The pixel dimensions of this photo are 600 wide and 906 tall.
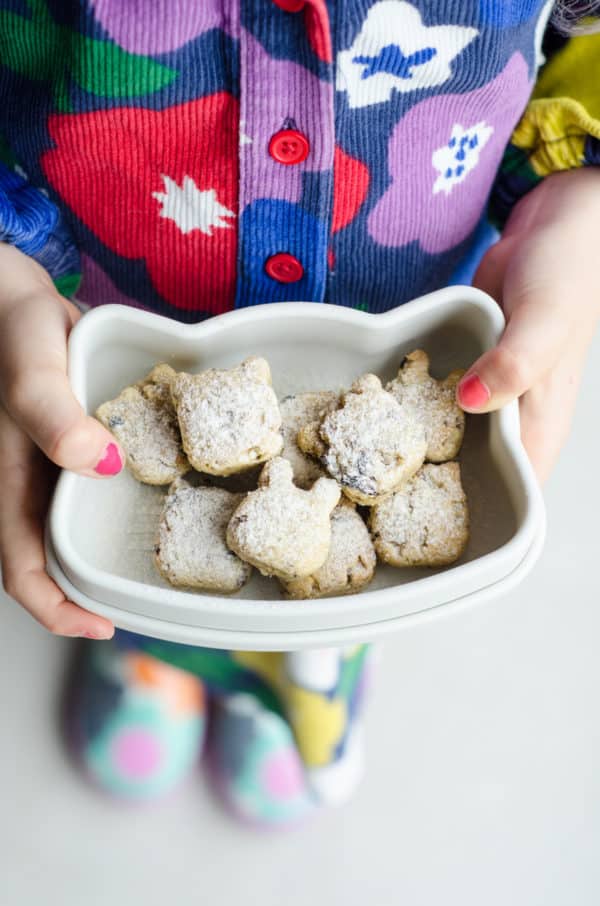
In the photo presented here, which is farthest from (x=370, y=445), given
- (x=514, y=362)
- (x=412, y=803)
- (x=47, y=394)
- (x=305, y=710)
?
(x=412, y=803)

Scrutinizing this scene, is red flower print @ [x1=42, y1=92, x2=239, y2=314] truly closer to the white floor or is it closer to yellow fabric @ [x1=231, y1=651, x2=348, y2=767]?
yellow fabric @ [x1=231, y1=651, x2=348, y2=767]

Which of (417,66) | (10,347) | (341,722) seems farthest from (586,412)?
(10,347)

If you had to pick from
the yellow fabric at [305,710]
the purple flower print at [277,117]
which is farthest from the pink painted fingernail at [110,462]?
the yellow fabric at [305,710]

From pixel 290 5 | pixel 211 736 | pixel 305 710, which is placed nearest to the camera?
pixel 290 5

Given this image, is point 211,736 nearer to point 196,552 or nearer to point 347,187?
point 196,552

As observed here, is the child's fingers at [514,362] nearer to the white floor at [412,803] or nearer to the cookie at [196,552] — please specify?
the cookie at [196,552]

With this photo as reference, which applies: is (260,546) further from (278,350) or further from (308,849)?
(308,849)
